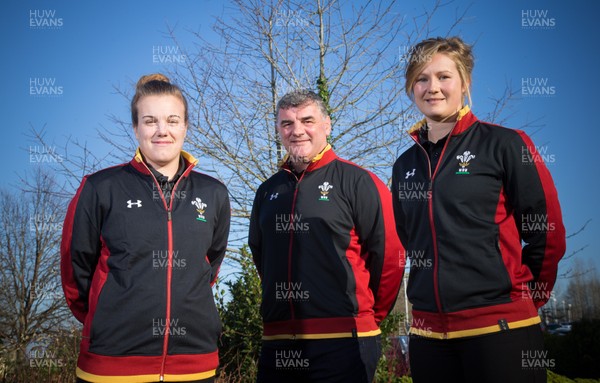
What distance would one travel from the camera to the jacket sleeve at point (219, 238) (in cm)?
343

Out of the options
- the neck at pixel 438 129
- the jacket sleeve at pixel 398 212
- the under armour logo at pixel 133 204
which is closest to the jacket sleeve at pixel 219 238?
the under armour logo at pixel 133 204

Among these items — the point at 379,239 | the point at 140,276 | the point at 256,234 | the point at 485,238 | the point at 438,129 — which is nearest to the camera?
the point at 485,238

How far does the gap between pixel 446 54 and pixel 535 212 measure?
103 cm

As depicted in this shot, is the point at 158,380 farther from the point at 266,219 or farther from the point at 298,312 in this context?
the point at 266,219

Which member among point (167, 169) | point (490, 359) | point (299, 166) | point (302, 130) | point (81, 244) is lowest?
point (490, 359)

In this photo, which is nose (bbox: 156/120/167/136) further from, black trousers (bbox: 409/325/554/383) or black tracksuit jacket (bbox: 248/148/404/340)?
black trousers (bbox: 409/325/554/383)

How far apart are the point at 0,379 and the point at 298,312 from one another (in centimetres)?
457

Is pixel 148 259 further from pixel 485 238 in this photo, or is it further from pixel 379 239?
pixel 485 238

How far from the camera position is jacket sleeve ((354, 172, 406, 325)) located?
369 cm

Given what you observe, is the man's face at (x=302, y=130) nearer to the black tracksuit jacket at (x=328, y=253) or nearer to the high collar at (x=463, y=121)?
the black tracksuit jacket at (x=328, y=253)

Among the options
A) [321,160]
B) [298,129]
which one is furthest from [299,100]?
[321,160]

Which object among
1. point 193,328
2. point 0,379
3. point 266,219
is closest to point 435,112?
point 266,219

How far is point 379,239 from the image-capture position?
369 centimetres

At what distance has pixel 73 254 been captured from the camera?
3.08 metres
